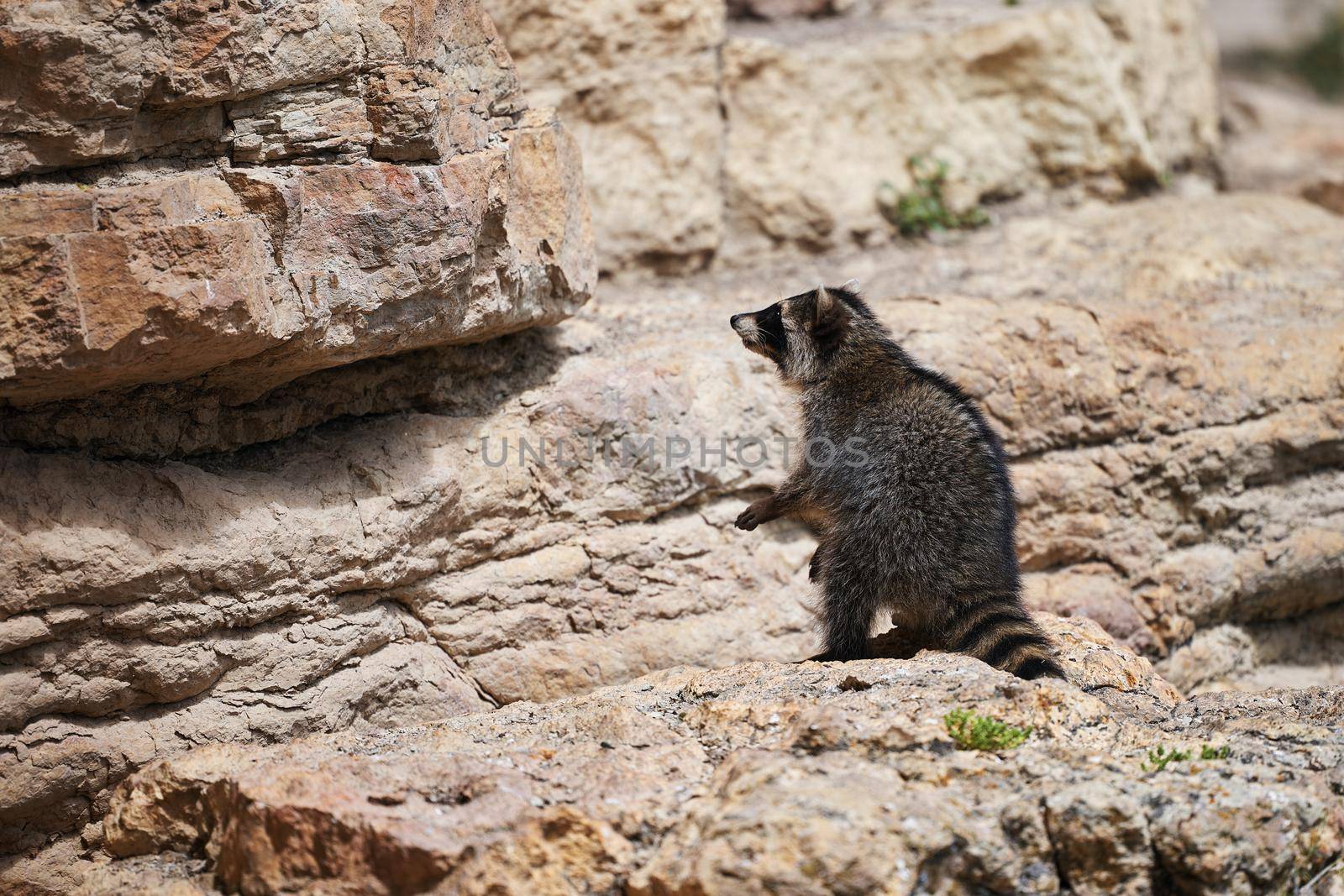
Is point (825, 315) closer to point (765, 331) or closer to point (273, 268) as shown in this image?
point (765, 331)

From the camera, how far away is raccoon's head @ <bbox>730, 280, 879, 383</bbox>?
5.77 meters

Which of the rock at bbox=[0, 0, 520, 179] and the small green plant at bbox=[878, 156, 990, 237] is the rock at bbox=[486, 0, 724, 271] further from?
the rock at bbox=[0, 0, 520, 179]

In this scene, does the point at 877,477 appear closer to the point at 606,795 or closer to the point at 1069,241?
the point at 606,795

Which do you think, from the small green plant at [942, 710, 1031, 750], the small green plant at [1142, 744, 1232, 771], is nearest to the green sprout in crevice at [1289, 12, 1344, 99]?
the small green plant at [1142, 744, 1232, 771]

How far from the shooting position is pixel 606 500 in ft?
19.6

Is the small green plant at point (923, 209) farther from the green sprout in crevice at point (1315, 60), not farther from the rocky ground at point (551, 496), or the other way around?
the green sprout in crevice at point (1315, 60)

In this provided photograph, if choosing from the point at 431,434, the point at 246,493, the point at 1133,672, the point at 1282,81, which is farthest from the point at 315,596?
the point at 1282,81

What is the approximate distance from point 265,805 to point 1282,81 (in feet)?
55.5

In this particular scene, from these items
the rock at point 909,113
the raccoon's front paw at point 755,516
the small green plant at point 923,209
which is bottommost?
the raccoon's front paw at point 755,516

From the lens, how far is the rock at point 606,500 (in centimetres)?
463

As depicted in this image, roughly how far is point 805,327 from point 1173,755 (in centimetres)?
266

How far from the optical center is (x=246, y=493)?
4953 mm

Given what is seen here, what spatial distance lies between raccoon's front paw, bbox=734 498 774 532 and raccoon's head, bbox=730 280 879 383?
66 centimetres

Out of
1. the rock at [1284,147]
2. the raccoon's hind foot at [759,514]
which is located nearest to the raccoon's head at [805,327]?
the raccoon's hind foot at [759,514]
